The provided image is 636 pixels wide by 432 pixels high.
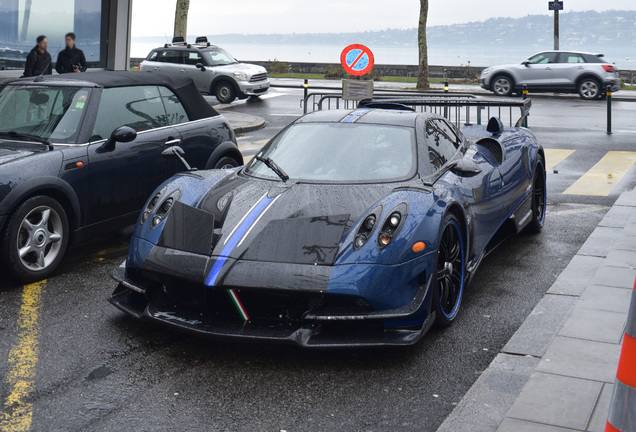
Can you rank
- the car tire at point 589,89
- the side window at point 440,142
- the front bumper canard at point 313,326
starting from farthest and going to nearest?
the car tire at point 589,89, the side window at point 440,142, the front bumper canard at point 313,326

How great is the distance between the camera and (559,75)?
27.1m

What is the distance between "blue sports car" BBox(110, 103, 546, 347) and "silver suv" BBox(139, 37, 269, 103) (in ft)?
60.7

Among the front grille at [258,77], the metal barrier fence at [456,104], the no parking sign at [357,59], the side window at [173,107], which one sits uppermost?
the front grille at [258,77]

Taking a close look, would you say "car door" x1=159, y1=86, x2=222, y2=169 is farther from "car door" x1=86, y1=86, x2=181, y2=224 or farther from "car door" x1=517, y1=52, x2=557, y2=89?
"car door" x1=517, y1=52, x2=557, y2=89

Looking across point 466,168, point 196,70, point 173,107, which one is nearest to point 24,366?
point 466,168

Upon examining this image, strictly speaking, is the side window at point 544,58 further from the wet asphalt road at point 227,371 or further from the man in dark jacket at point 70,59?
the wet asphalt road at point 227,371

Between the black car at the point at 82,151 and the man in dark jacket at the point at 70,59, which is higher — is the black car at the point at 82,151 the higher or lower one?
the lower one

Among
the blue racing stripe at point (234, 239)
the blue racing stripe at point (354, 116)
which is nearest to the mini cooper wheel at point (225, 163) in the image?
the blue racing stripe at point (354, 116)

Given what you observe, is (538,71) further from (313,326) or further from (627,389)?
(627,389)

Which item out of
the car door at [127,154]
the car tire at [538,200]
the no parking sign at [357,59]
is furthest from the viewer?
the no parking sign at [357,59]

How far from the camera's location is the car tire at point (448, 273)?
16.8 feet

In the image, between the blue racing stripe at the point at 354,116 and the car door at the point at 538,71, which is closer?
the blue racing stripe at the point at 354,116

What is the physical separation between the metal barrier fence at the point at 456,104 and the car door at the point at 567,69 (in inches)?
370

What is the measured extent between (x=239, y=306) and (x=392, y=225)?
3.41ft
